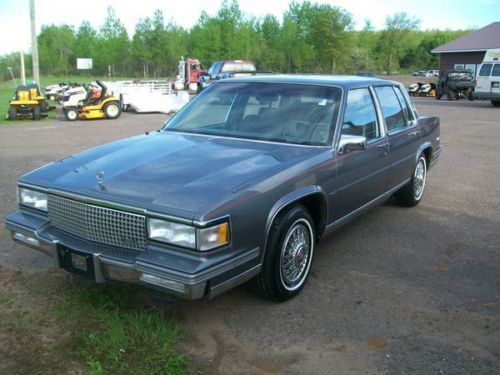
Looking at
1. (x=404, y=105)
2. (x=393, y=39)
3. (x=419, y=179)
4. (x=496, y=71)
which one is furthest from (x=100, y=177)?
(x=393, y=39)

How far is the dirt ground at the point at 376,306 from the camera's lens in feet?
10.2

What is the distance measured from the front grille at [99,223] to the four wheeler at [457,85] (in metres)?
29.9

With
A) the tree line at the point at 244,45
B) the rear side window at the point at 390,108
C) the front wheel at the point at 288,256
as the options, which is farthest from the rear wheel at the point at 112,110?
the tree line at the point at 244,45

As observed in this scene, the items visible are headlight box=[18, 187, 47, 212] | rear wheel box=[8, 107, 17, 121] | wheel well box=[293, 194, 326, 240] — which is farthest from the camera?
rear wheel box=[8, 107, 17, 121]

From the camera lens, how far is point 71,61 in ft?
254

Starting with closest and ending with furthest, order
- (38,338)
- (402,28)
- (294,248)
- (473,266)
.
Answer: (38,338), (294,248), (473,266), (402,28)

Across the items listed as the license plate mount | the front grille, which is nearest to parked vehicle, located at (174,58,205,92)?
the front grille

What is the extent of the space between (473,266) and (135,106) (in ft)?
58.5

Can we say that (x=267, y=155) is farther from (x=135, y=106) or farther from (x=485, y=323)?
(x=135, y=106)

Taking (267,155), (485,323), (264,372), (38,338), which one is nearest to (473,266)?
(485,323)

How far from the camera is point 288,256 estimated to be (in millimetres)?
3793

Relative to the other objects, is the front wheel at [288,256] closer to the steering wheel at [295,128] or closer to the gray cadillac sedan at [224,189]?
the gray cadillac sedan at [224,189]

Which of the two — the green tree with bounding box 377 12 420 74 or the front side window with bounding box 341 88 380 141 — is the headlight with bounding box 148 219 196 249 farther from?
the green tree with bounding box 377 12 420 74

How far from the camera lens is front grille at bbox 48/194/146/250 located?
125 inches
